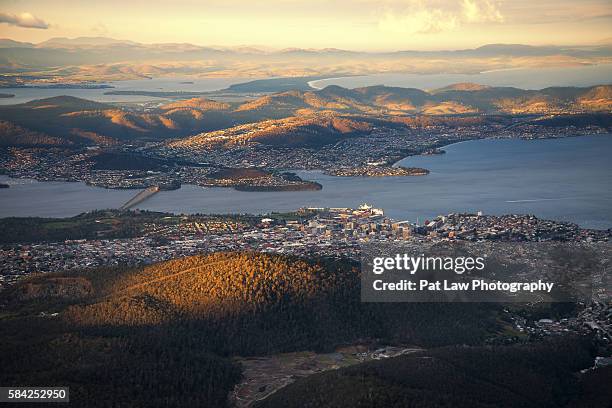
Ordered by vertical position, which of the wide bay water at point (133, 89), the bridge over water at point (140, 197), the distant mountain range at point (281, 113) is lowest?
the bridge over water at point (140, 197)

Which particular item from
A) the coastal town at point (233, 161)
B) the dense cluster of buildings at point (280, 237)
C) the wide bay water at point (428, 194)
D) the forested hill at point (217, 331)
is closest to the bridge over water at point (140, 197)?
the wide bay water at point (428, 194)

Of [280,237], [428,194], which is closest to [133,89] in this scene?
[428,194]

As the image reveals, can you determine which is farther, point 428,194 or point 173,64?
point 173,64

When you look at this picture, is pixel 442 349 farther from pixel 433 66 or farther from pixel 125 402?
pixel 433 66

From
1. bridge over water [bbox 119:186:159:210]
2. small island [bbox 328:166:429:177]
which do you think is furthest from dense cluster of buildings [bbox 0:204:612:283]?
small island [bbox 328:166:429:177]

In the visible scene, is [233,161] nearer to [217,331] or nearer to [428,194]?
[428,194]

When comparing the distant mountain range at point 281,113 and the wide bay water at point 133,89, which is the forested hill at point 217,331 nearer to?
the distant mountain range at point 281,113
